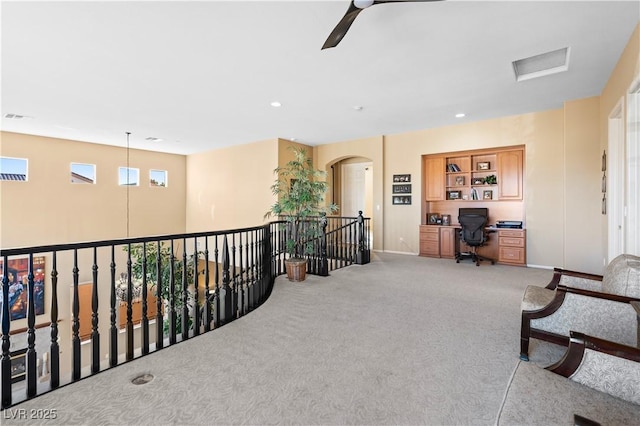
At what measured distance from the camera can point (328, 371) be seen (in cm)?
222

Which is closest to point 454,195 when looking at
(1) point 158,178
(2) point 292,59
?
(2) point 292,59

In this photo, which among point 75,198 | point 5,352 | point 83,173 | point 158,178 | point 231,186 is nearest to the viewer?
point 5,352

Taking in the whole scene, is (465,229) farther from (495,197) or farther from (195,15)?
(195,15)

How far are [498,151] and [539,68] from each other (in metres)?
2.50

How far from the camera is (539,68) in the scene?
411 cm

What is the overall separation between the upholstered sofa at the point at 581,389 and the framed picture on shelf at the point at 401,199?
5.95 m

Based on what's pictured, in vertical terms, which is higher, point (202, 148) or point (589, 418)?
point (202, 148)

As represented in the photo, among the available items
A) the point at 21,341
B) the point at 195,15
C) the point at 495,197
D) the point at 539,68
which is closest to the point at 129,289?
the point at 195,15

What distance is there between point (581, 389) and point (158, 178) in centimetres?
1096

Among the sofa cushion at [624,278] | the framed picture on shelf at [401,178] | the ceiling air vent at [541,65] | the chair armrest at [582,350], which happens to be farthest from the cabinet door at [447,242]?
the chair armrest at [582,350]

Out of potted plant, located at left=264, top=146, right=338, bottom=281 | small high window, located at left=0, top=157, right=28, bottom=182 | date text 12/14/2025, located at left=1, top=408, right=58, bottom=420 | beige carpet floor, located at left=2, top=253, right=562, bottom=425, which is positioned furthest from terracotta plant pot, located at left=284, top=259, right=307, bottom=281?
small high window, located at left=0, top=157, right=28, bottom=182

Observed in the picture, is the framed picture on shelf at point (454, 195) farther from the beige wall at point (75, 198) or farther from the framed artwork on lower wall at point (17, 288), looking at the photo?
the framed artwork on lower wall at point (17, 288)

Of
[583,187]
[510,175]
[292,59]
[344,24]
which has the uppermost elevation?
[292,59]

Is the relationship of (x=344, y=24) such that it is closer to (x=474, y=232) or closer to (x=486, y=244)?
(x=474, y=232)
